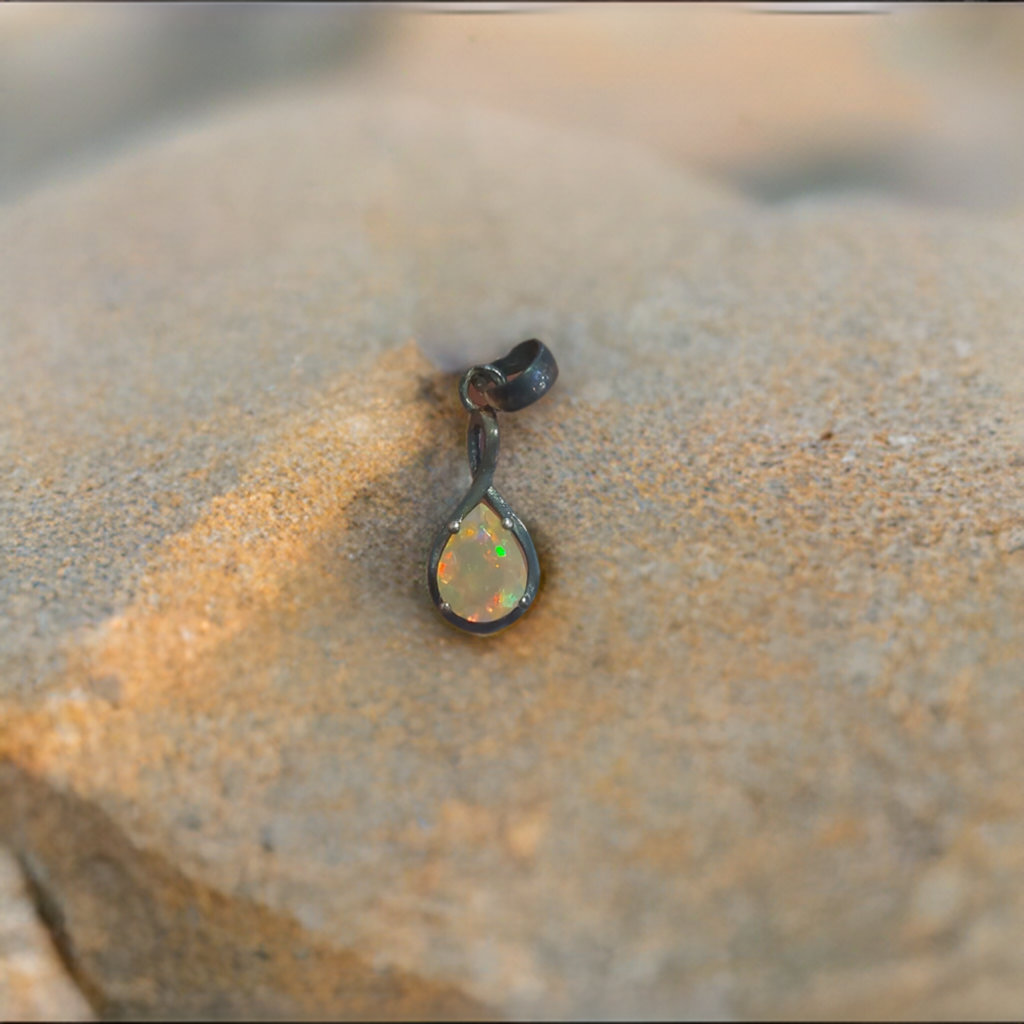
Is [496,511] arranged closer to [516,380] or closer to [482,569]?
[482,569]

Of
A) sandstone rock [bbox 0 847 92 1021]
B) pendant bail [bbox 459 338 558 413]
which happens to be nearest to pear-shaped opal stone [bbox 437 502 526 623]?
pendant bail [bbox 459 338 558 413]

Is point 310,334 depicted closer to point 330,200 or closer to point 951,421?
point 330,200

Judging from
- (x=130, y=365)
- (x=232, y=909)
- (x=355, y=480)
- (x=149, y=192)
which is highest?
(x=149, y=192)

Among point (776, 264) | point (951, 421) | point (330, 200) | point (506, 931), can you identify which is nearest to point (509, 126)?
point (330, 200)

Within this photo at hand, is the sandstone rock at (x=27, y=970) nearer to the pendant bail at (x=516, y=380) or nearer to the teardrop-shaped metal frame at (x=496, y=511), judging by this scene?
the teardrop-shaped metal frame at (x=496, y=511)

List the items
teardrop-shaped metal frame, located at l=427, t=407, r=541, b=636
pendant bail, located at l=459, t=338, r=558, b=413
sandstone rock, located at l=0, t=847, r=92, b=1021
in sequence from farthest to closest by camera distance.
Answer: pendant bail, located at l=459, t=338, r=558, b=413, teardrop-shaped metal frame, located at l=427, t=407, r=541, b=636, sandstone rock, located at l=0, t=847, r=92, b=1021

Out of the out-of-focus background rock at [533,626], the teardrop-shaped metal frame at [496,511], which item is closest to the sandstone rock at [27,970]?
the out-of-focus background rock at [533,626]

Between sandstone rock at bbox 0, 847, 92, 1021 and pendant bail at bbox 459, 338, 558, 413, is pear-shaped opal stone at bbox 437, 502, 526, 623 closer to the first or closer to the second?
pendant bail at bbox 459, 338, 558, 413

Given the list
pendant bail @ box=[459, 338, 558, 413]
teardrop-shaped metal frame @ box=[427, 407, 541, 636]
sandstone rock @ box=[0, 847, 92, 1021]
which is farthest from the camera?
pendant bail @ box=[459, 338, 558, 413]

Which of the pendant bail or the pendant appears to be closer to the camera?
the pendant
